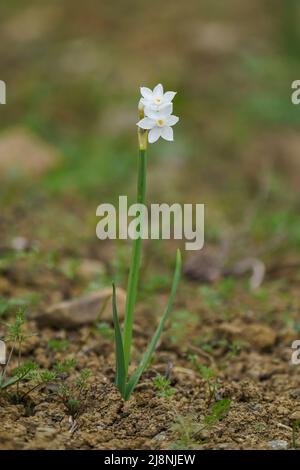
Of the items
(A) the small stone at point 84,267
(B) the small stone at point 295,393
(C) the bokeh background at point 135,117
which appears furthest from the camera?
(C) the bokeh background at point 135,117

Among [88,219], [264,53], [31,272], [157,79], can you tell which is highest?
[264,53]

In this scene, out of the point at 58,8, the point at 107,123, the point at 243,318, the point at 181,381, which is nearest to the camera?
the point at 181,381

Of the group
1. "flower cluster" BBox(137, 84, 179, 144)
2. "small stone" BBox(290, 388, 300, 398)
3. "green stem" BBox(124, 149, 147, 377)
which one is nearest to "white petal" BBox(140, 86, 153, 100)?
"flower cluster" BBox(137, 84, 179, 144)

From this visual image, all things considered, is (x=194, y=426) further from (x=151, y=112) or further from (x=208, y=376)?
(x=151, y=112)

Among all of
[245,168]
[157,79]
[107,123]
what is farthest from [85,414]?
[157,79]

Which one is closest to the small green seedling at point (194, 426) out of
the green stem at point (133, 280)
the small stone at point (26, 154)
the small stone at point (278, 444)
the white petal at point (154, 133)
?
the small stone at point (278, 444)

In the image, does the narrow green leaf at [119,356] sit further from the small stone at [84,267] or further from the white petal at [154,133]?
the small stone at [84,267]

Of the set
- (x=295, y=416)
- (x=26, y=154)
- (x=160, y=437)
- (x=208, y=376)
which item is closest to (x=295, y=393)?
(x=295, y=416)
